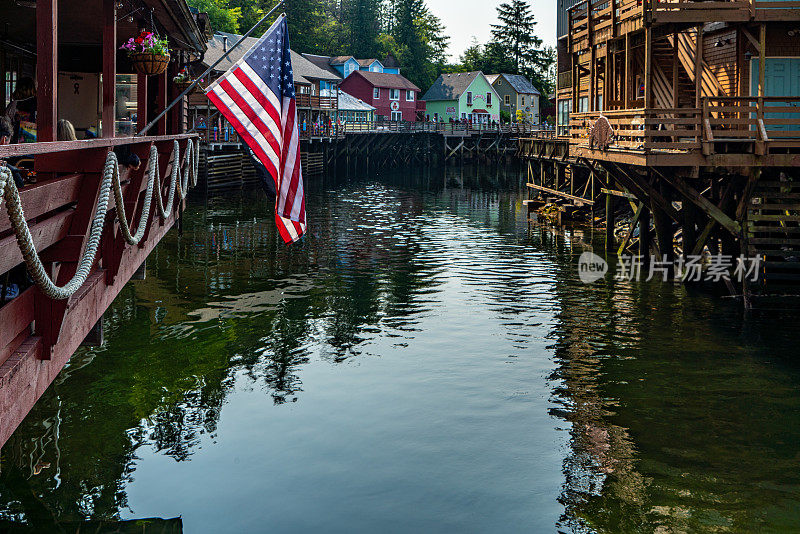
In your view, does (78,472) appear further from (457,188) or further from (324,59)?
(324,59)

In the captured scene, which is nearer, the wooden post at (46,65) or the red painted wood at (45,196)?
the red painted wood at (45,196)

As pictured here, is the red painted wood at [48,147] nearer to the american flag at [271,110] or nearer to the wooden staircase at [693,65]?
the american flag at [271,110]

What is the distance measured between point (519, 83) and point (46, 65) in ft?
341

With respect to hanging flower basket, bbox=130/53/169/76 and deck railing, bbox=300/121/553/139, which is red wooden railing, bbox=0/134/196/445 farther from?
deck railing, bbox=300/121/553/139

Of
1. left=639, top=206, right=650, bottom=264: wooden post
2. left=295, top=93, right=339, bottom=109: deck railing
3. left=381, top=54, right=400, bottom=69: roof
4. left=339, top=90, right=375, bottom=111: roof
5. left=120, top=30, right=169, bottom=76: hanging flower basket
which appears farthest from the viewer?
left=381, top=54, right=400, bottom=69: roof

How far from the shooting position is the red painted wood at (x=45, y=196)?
196 inches

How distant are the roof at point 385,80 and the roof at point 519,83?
10652 mm

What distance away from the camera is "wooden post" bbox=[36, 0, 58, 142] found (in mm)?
5695

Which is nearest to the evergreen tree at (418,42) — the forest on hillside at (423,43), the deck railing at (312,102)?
the forest on hillside at (423,43)

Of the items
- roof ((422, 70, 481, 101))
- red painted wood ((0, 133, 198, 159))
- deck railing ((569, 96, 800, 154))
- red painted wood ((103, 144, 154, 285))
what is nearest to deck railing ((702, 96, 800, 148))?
deck railing ((569, 96, 800, 154))

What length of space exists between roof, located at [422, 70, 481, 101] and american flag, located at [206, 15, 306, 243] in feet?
302

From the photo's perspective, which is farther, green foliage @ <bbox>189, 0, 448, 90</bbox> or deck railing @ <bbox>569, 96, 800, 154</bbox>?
green foliage @ <bbox>189, 0, 448, 90</bbox>

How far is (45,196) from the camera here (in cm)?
543

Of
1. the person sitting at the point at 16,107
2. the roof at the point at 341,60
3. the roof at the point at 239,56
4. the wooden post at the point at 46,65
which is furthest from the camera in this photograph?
the roof at the point at 341,60
